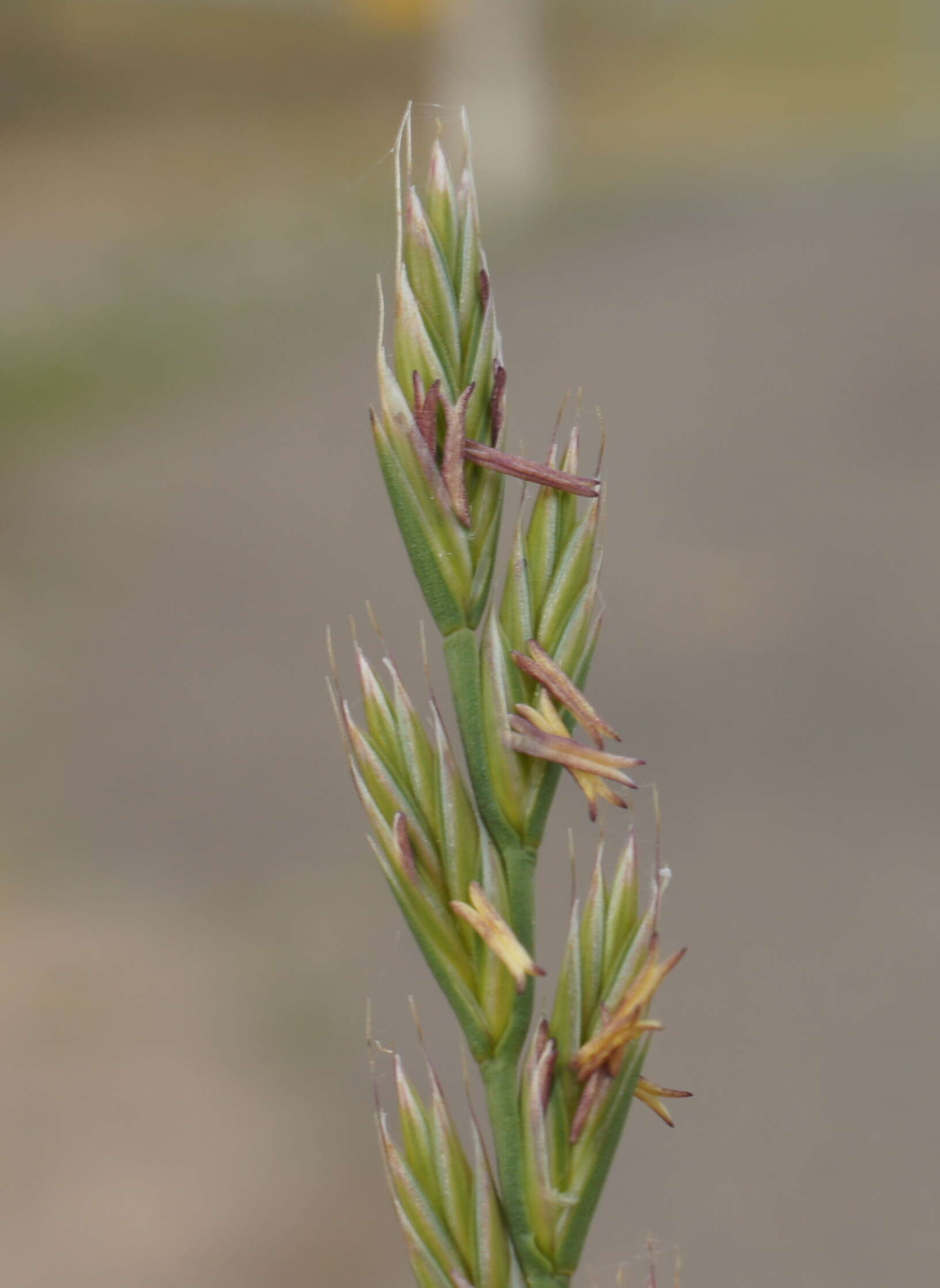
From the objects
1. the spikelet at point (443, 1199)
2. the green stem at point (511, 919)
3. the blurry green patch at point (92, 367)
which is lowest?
the spikelet at point (443, 1199)

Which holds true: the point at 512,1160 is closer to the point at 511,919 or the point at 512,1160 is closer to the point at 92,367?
the point at 511,919

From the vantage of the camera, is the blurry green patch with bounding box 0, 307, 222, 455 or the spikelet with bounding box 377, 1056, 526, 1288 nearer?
the spikelet with bounding box 377, 1056, 526, 1288

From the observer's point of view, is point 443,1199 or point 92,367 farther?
point 92,367

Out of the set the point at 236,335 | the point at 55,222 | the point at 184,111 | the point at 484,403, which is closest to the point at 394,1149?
the point at 484,403

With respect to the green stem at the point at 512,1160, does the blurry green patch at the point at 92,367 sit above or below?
above

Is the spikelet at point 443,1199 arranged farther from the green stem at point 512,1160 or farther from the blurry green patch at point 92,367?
the blurry green patch at point 92,367

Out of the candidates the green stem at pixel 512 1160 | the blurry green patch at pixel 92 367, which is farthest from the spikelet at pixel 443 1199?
the blurry green patch at pixel 92 367

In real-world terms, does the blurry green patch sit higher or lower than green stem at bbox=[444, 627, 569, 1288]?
higher

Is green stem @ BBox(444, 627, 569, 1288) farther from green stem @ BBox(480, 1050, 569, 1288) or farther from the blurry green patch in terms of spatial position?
the blurry green patch

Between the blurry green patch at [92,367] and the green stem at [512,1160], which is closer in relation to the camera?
the green stem at [512,1160]

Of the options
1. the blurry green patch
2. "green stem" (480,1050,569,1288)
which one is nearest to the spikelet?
"green stem" (480,1050,569,1288)

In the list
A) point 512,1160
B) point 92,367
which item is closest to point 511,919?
point 512,1160
